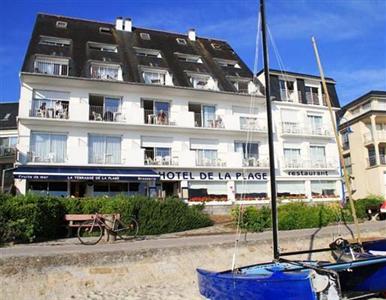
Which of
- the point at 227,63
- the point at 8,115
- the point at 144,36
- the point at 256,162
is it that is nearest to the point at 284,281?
the point at 256,162

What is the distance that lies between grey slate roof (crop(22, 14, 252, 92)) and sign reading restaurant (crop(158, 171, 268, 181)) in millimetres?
7676

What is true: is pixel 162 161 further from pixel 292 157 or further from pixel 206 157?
pixel 292 157

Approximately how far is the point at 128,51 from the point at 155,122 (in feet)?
28.1

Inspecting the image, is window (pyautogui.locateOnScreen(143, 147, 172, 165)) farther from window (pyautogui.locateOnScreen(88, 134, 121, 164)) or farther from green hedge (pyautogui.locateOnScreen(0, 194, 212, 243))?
green hedge (pyautogui.locateOnScreen(0, 194, 212, 243))

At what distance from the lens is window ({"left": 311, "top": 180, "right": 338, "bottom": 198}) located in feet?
122

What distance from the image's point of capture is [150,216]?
19.3 metres

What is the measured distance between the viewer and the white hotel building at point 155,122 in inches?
1143

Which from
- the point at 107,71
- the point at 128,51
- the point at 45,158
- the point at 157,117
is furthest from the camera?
the point at 128,51

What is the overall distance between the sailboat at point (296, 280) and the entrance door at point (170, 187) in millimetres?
21412

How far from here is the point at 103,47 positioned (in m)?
35.6

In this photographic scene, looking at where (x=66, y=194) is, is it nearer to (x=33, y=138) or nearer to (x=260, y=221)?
(x=33, y=138)

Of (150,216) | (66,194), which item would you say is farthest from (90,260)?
(66,194)

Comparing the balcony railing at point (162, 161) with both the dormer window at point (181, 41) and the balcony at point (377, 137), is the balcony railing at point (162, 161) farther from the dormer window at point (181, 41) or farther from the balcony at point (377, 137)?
the balcony at point (377, 137)

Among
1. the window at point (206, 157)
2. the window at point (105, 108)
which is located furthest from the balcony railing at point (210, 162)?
the window at point (105, 108)
